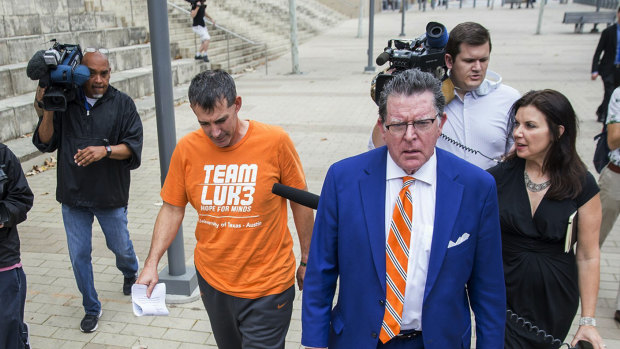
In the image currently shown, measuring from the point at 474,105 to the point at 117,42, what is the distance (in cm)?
1184

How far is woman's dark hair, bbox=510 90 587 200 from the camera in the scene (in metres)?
2.72

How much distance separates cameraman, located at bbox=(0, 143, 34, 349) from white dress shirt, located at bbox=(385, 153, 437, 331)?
2.24 m

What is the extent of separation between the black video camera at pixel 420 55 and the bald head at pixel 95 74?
2.02 metres

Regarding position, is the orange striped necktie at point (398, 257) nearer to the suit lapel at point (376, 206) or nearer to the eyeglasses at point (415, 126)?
the suit lapel at point (376, 206)

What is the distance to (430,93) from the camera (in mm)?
2084

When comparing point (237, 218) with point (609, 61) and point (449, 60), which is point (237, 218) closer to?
point (449, 60)

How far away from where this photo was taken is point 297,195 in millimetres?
2771

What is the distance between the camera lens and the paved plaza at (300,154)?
170 inches

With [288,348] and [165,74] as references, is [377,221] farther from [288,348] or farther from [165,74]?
[165,74]

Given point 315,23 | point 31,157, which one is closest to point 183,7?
point 31,157

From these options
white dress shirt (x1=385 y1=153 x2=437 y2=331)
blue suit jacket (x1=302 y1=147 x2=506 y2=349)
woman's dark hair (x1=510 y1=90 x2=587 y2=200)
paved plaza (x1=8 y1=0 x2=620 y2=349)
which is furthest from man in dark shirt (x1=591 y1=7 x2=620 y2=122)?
white dress shirt (x1=385 y1=153 x2=437 y2=331)

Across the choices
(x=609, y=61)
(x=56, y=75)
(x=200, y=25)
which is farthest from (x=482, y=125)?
(x=200, y=25)

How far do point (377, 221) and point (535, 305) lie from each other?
119 centimetres

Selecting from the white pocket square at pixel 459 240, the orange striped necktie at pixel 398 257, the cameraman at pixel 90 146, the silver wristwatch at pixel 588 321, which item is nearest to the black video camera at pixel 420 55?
the orange striped necktie at pixel 398 257
